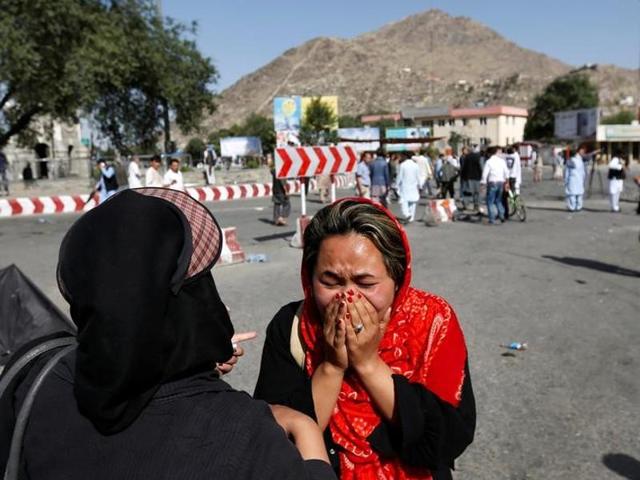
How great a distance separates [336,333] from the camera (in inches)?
61.4

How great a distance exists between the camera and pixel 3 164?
21.8 metres

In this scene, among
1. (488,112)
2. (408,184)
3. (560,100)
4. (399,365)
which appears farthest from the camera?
(488,112)

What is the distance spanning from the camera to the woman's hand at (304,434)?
4.19ft

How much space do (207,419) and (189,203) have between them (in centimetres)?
45

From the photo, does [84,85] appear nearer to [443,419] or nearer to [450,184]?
[450,184]

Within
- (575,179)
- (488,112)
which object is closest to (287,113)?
(575,179)

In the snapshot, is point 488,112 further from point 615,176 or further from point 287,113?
point 615,176

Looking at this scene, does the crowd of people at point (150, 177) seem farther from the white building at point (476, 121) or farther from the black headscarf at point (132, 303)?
the white building at point (476, 121)

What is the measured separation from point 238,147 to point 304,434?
5717 centimetres

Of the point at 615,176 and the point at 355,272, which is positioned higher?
the point at 355,272

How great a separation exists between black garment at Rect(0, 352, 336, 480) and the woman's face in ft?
2.00

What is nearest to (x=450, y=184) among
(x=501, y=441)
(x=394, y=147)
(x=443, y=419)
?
(x=501, y=441)

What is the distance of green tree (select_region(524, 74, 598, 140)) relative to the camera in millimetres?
82938

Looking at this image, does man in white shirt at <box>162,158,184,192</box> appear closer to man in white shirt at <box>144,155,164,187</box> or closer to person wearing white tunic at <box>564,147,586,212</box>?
man in white shirt at <box>144,155,164,187</box>
